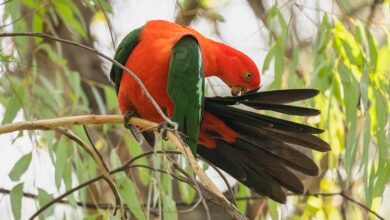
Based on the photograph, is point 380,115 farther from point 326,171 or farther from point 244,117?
point 326,171

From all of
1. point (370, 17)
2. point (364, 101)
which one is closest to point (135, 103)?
point (364, 101)

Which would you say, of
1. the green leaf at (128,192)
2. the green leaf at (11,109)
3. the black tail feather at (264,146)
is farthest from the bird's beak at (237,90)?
the green leaf at (11,109)

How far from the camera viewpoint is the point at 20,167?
8.96 ft

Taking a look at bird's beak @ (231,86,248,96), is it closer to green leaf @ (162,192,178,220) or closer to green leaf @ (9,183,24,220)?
green leaf @ (162,192,178,220)

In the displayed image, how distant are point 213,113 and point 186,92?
20 cm

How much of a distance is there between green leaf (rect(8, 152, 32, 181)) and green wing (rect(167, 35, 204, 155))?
55cm

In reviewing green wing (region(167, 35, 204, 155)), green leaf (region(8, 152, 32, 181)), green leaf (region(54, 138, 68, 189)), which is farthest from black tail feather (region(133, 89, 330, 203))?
green leaf (region(8, 152, 32, 181))

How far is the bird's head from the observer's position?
119 inches

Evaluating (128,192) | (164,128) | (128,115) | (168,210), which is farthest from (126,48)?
(164,128)

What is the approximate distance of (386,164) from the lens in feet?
8.82

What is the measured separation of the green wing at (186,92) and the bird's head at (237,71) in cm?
28

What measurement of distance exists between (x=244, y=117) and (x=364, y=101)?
446mm

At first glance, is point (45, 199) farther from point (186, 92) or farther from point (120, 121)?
point (186, 92)

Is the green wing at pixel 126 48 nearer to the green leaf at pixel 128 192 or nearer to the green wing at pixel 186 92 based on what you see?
the green wing at pixel 186 92
